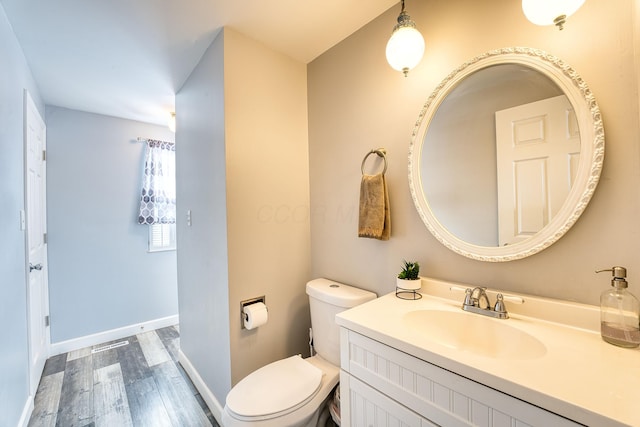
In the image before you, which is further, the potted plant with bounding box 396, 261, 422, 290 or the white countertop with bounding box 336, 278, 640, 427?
the potted plant with bounding box 396, 261, 422, 290

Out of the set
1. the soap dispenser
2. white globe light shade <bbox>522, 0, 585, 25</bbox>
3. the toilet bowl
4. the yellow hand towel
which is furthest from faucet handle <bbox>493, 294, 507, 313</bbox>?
white globe light shade <bbox>522, 0, 585, 25</bbox>

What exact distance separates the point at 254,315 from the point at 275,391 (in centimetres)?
41

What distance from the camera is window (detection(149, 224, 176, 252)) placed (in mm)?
2969

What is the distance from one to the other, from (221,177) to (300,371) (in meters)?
1.14

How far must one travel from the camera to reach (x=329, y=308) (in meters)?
1.47

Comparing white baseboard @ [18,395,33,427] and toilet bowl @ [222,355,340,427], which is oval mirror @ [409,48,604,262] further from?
white baseboard @ [18,395,33,427]

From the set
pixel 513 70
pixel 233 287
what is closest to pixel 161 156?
pixel 233 287

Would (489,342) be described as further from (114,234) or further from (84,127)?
(84,127)

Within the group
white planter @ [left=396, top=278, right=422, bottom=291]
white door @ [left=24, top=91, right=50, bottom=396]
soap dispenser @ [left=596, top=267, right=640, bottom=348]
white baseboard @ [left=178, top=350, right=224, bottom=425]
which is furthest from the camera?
white door @ [left=24, top=91, right=50, bottom=396]

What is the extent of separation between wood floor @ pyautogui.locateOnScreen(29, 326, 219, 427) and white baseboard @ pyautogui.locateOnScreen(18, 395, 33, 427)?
5 centimetres

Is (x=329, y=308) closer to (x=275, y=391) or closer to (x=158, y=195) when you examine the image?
(x=275, y=391)

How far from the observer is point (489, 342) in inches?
38.9

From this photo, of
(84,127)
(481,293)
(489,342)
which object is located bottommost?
(489,342)

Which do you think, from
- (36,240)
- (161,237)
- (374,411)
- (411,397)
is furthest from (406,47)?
(161,237)
